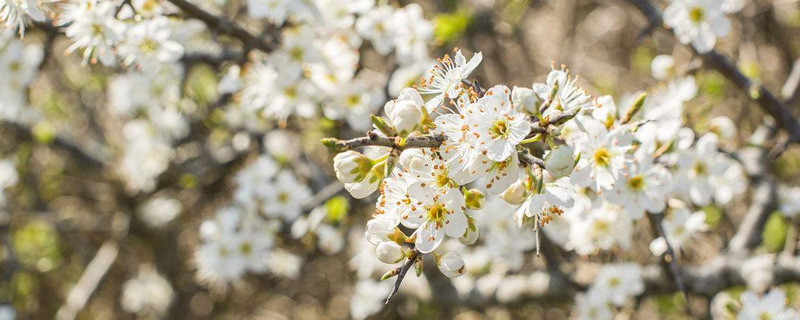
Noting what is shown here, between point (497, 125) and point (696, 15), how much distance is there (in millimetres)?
1152

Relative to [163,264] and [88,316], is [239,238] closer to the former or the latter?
[163,264]

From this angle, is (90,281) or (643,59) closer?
(90,281)

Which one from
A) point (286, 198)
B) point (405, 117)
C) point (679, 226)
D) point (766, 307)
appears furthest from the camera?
point (286, 198)

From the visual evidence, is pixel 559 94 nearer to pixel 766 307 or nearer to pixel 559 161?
pixel 559 161

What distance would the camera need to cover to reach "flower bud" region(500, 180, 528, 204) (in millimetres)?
1349

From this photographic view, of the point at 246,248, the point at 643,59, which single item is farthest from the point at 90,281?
the point at 643,59

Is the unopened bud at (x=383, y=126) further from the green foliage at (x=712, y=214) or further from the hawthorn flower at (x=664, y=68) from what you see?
the green foliage at (x=712, y=214)

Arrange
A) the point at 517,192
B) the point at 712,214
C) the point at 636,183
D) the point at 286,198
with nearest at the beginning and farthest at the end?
the point at 517,192
the point at 636,183
the point at 286,198
the point at 712,214

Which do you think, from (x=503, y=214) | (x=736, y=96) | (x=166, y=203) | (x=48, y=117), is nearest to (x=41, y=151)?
(x=48, y=117)

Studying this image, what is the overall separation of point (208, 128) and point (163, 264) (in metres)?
0.98

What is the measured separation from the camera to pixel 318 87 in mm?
2391

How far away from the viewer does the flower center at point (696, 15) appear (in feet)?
6.80

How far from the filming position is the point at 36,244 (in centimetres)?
406

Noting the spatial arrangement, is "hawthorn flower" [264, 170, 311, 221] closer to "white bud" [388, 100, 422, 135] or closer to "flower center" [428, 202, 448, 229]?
"flower center" [428, 202, 448, 229]
